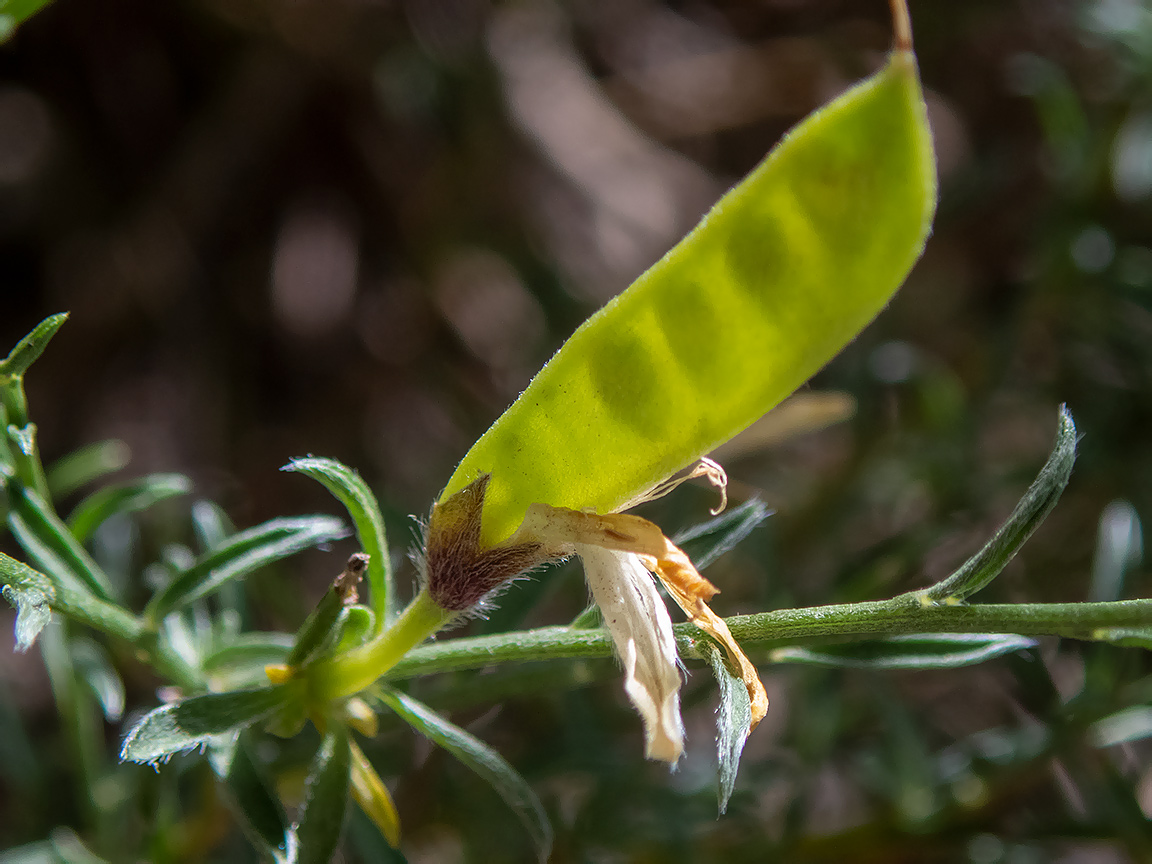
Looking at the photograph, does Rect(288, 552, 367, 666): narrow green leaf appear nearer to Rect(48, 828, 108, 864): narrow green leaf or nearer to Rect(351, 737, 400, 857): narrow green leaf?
Rect(351, 737, 400, 857): narrow green leaf

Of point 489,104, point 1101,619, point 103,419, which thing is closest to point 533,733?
point 1101,619

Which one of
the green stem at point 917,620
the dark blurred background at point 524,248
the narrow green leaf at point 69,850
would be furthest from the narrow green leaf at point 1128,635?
the narrow green leaf at point 69,850

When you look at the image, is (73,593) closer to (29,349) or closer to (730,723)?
(29,349)

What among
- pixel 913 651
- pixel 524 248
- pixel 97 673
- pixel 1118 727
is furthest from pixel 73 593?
pixel 524 248

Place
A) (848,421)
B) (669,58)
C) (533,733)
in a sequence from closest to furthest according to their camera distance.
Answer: (533,733), (848,421), (669,58)

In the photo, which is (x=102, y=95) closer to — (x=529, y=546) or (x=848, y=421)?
(x=848, y=421)

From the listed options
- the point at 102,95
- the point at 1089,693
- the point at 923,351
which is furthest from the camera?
the point at 102,95

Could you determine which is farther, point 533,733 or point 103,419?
point 103,419

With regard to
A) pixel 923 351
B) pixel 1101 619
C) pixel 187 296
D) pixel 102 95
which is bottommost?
pixel 923 351
